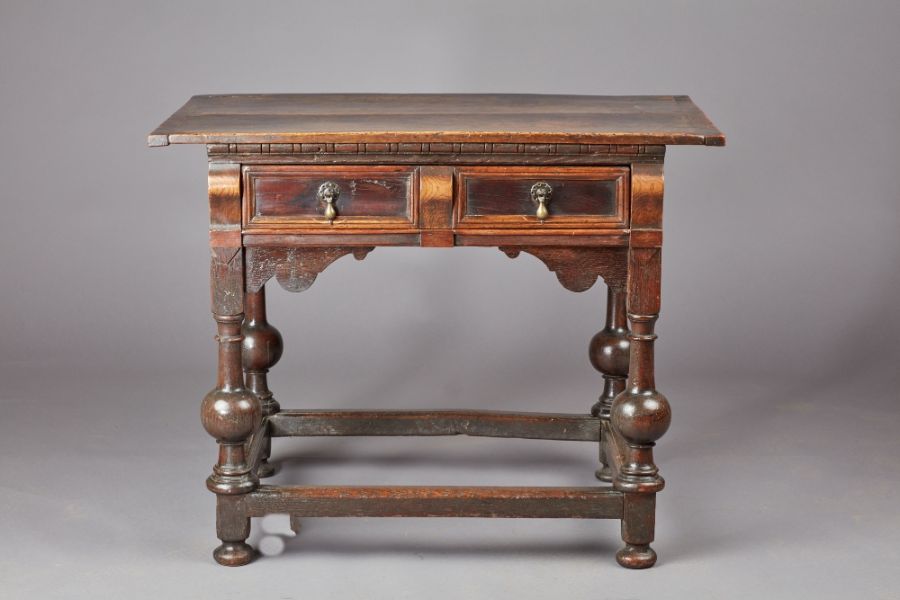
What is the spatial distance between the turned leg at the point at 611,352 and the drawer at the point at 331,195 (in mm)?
1177

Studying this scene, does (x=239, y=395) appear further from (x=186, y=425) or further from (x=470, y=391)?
(x=470, y=391)

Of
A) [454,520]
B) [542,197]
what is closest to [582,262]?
[542,197]

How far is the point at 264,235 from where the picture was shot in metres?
4.77

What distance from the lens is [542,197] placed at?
4746 mm

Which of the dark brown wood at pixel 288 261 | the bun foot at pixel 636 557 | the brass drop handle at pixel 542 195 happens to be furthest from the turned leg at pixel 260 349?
the bun foot at pixel 636 557

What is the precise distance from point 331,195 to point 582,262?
2.49ft

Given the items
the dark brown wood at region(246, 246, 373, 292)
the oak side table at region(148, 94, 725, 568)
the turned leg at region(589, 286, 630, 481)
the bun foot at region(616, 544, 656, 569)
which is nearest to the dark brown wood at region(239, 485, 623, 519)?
the oak side table at region(148, 94, 725, 568)

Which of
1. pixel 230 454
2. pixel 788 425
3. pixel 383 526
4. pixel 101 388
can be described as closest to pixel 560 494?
pixel 383 526

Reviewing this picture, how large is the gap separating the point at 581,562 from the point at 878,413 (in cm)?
182

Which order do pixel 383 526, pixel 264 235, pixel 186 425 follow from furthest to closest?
pixel 186 425
pixel 383 526
pixel 264 235

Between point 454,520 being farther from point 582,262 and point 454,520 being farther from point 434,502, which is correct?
point 582,262

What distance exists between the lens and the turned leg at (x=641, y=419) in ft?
15.8

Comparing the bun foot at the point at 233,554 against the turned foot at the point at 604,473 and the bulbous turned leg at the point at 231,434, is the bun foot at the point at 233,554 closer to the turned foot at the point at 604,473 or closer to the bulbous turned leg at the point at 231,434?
the bulbous turned leg at the point at 231,434

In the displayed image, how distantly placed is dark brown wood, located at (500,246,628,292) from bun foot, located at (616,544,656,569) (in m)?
0.79
